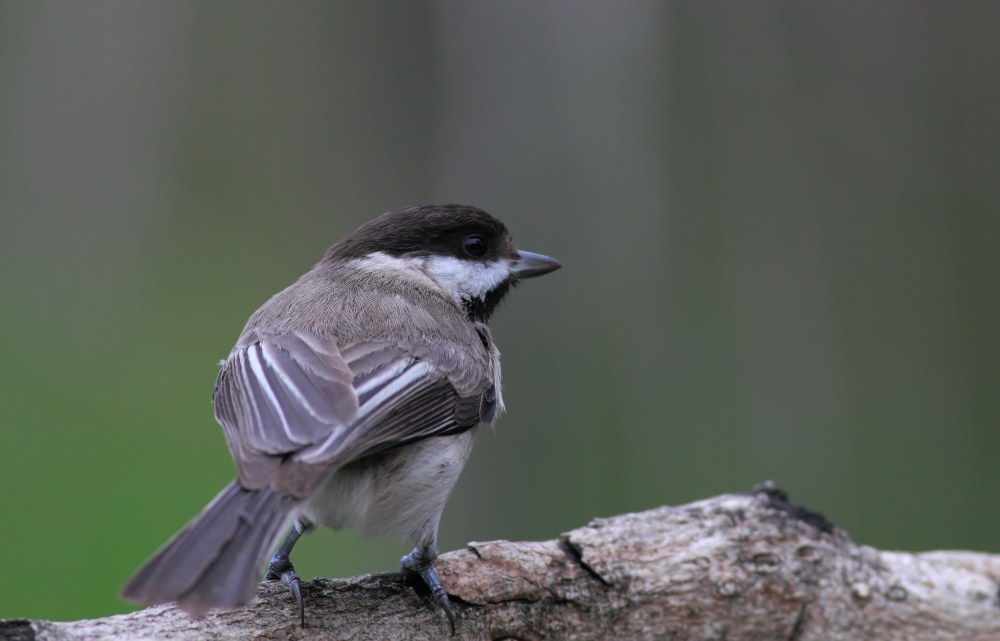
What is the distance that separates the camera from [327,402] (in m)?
2.43

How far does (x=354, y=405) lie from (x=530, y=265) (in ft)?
4.74

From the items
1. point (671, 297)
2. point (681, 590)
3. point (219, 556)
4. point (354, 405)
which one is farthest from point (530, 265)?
point (671, 297)

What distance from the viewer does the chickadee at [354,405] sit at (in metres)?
A: 2.08

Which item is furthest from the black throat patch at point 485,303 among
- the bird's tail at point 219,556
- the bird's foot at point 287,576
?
the bird's tail at point 219,556

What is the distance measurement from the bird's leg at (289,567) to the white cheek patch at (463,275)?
39.2 inches

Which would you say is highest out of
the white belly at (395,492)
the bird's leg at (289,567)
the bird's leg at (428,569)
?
the white belly at (395,492)

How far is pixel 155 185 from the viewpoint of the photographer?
9.16 m

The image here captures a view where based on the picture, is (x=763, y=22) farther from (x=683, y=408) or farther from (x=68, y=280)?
(x=68, y=280)

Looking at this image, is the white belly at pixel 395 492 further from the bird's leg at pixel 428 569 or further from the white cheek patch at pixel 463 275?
the white cheek patch at pixel 463 275

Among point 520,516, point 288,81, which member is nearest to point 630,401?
point 520,516

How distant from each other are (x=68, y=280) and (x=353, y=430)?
6.69 m

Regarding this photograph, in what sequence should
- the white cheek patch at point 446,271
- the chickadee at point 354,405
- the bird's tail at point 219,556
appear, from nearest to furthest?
the bird's tail at point 219,556, the chickadee at point 354,405, the white cheek patch at point 446,271

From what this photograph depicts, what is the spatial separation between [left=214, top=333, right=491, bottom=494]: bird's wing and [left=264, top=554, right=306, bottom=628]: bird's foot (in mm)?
440

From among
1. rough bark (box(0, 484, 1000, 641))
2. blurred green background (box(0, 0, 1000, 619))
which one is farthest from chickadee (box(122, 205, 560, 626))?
blurred green background (box(0, 0, 1000, 619))
